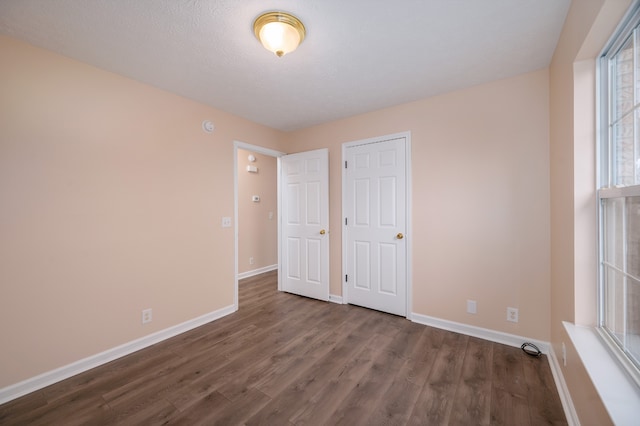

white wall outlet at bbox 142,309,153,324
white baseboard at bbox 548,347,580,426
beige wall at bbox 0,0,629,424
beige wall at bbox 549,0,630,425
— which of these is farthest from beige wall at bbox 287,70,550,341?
white wall outlet at bbox 142,309,153,324

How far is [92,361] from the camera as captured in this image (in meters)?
2.05

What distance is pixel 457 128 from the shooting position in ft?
8.38

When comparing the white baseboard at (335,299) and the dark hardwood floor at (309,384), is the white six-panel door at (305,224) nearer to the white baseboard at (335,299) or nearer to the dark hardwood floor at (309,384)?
the white baseboard at (335,299)

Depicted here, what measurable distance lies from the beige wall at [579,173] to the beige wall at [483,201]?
42 cm

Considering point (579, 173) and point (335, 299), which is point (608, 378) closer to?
point (579, 173)

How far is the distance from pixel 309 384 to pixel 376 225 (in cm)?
186

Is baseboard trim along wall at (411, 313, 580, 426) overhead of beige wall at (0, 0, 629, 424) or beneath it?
beneath

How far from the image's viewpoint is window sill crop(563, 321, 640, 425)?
0.91 metres

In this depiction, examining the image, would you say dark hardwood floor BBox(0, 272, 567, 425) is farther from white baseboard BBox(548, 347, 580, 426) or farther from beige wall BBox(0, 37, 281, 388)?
beige wall BBox(0, 37, 281, 388)

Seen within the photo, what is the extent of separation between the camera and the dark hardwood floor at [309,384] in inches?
60.6

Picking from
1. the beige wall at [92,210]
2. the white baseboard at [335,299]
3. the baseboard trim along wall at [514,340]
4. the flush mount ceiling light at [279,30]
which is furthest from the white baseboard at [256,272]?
the flush mount ceiling light at [279,30]

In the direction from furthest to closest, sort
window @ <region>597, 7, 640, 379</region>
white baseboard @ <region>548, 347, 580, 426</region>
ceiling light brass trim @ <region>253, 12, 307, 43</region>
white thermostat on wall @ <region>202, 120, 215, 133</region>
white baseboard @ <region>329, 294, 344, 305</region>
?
white baseboard @ <region>329, 294, 344, 305</region> → white thermostat on wall @ <region>202, 120, 215, 133</region> → ceiling light brass trim @ <region>253, 12, 307, 43</region> → white baseboard @ <region>548, 347, 580, 426</region> → window @ <region>597, 7, 640, 379</region>

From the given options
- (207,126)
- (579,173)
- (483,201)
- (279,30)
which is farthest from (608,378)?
(207,126)

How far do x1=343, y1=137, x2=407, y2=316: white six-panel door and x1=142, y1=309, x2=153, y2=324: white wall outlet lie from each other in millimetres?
2228
